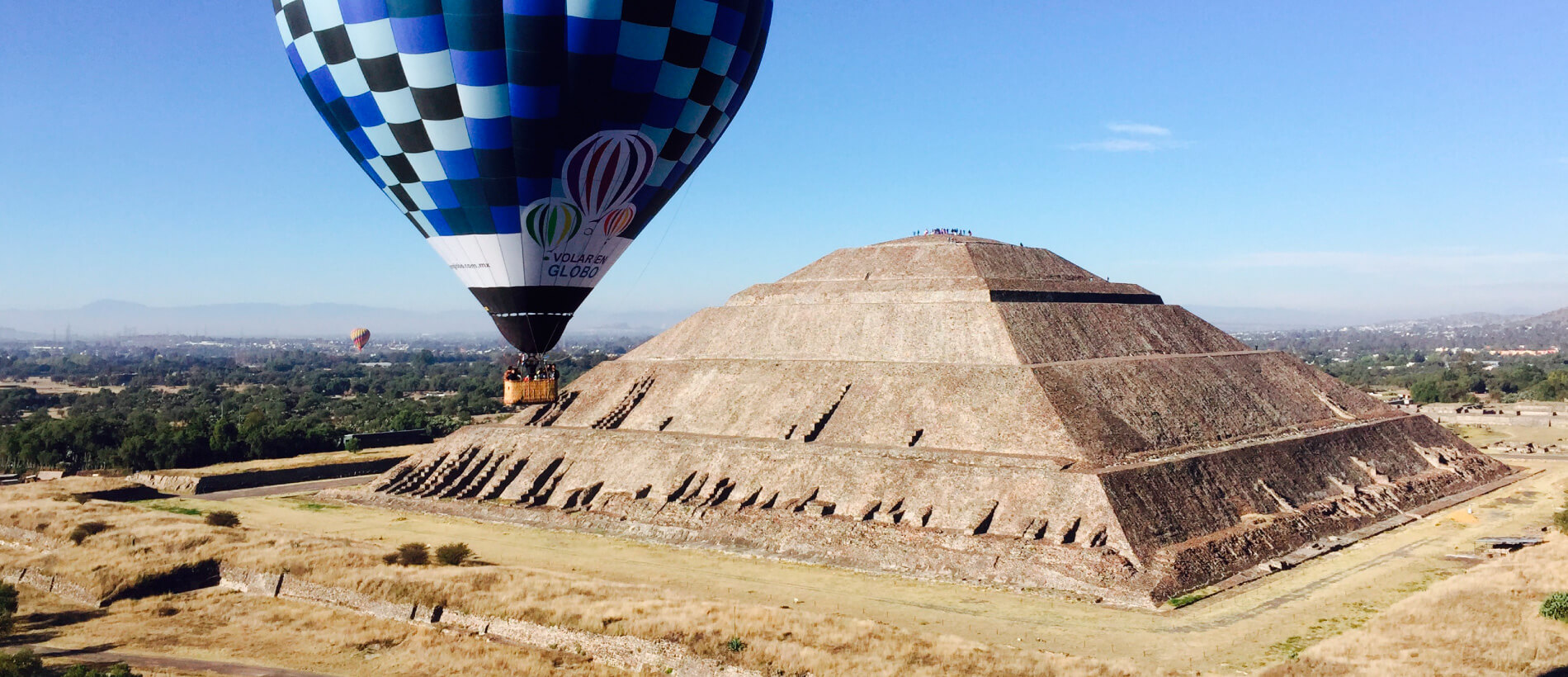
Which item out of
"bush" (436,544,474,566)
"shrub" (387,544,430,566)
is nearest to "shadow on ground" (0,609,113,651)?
"shrub" (387,544,430,566)

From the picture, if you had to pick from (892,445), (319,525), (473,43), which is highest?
(473,43)

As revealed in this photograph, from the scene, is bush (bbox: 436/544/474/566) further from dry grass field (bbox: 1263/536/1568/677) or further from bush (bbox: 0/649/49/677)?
dry grass field (bbox: 1263/536/1568/677)

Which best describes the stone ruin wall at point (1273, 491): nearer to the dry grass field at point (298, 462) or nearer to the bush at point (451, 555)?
the bush at point (451, 555)

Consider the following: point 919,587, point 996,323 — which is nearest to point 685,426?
point 996,323

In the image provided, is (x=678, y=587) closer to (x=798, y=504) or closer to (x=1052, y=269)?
(x=798, y=504)

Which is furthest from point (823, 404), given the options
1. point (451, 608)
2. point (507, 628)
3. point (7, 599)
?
point (7, 599)

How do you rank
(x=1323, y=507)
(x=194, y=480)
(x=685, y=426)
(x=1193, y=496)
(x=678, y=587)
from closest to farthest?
1. (x=678, y=587)
2. (x=1193, y=496)
3. (x=1323, y=507)
4. (x=685, y=426)
5. (x=194, y=480)
